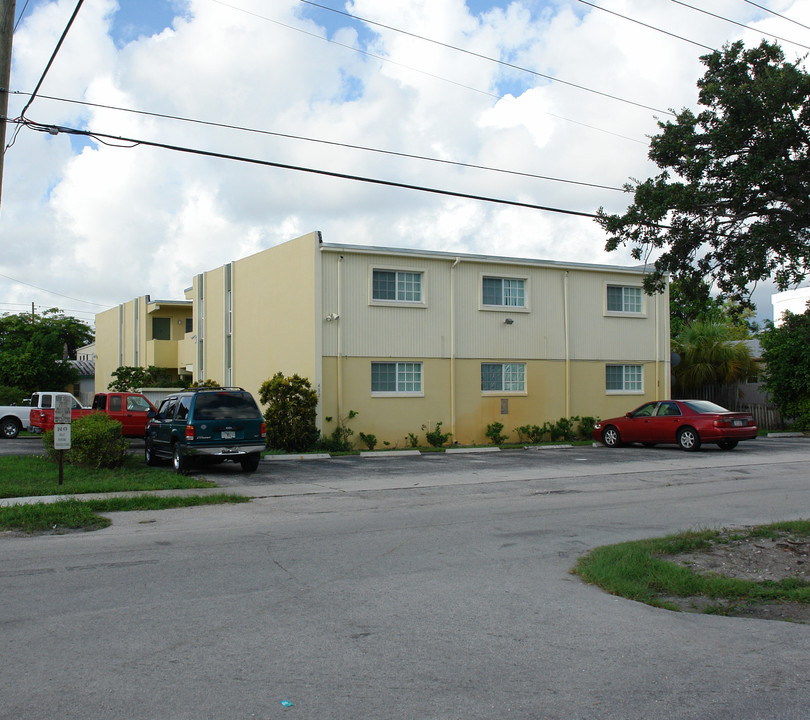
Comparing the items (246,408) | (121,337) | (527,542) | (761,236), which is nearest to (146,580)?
(527,542)

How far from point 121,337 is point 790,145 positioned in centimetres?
4217

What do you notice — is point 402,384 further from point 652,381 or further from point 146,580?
point 146,580

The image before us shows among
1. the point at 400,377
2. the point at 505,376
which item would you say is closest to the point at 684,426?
the point at 505,376

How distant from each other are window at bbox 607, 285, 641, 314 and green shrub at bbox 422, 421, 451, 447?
868cm

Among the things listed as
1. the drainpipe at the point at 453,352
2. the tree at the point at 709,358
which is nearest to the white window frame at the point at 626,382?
the tree at the point at 709,358

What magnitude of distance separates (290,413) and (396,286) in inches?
225

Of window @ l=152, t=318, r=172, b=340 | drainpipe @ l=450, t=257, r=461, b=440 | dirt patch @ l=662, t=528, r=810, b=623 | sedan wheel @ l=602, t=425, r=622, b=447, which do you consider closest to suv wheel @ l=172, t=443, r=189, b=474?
drainpipe @ l=450, t=257, r=461, b=440

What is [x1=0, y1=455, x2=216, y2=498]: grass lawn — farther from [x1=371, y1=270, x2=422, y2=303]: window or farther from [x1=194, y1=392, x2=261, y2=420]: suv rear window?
[x1=371, y1=270, x2=422, y2=303]: window

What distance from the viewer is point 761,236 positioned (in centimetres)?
952

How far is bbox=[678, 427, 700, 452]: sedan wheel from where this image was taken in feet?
→ 73.7

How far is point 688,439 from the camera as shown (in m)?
22.6

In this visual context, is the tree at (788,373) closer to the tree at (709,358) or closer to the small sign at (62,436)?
the tree at (709,358)

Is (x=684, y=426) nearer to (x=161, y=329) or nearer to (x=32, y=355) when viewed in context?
(x=161, y=329)

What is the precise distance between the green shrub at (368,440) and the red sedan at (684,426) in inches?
307
